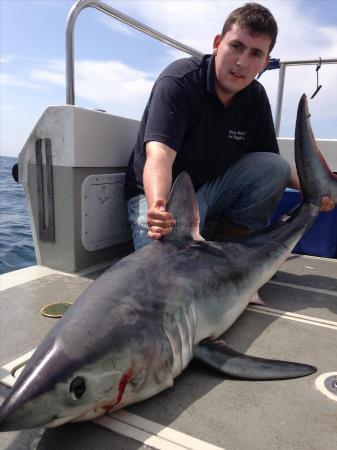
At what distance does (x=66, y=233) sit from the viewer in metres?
2.85

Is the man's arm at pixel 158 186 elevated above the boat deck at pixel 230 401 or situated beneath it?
elevated above

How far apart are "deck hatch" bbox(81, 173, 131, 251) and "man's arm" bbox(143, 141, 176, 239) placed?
725mm

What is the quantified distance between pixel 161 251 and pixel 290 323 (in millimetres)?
851

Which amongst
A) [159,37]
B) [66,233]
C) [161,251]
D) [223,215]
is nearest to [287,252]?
[223,215]

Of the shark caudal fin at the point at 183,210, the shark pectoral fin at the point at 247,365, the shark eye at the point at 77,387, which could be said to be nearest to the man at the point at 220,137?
the shark caudal fin at the point at 183,210

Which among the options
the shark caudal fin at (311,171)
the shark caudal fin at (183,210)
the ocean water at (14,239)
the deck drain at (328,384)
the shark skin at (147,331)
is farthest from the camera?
the ocean water at (14,239)

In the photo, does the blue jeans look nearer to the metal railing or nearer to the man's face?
the man's face

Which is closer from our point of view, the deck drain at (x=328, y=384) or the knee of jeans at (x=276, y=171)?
the deck drain at (x=328, y=384)

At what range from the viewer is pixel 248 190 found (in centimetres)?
303

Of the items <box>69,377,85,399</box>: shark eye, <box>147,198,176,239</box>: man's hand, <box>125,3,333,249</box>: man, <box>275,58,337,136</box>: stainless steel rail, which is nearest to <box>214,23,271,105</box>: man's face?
<box>125,3,333,249</box>: man

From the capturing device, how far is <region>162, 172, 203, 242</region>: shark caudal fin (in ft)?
6.38

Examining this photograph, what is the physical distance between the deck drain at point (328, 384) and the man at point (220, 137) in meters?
1.04

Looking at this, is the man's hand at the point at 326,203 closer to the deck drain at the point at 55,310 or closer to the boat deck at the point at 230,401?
the boat deck at the point at 230,401

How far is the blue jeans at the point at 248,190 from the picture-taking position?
297cm
